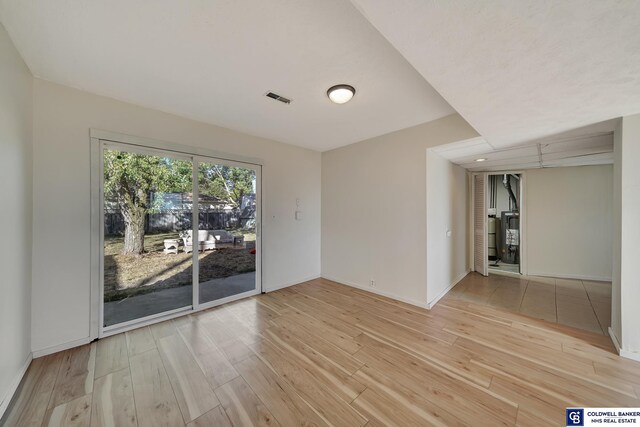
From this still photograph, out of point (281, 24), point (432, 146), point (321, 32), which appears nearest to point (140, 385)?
point (281, 24)

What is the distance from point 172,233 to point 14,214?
131 cm

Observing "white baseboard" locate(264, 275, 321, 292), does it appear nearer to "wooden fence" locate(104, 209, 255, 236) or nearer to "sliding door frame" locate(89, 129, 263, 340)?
"sliding door frame" locate(89, 129, 263, 340)

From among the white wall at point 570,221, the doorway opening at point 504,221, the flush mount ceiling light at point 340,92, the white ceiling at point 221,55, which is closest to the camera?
the white ceiling at point 221,55

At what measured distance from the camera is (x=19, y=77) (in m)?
1.78

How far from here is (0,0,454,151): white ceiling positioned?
1.39 m

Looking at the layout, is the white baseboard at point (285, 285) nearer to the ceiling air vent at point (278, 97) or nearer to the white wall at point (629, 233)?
the ceiling air vent at point (278, 97)

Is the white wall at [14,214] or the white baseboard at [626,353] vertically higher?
the white wall at [14,214]

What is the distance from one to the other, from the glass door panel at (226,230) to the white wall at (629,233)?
13.8 feet

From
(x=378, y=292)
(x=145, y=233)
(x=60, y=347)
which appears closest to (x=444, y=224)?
(x=378, y=292)

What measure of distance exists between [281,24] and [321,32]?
0.90ft

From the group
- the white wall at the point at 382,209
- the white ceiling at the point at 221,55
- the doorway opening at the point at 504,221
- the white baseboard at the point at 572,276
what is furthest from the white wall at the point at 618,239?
the doorway opening at the point at 504,221

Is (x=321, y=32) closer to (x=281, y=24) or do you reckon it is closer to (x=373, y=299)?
(x=281, y=24)

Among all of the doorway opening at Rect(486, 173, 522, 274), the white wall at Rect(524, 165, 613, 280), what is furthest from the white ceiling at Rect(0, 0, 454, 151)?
the doorway opening at Rect(486, 173, 522, 274)

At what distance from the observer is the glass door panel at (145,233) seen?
99.3 inches
